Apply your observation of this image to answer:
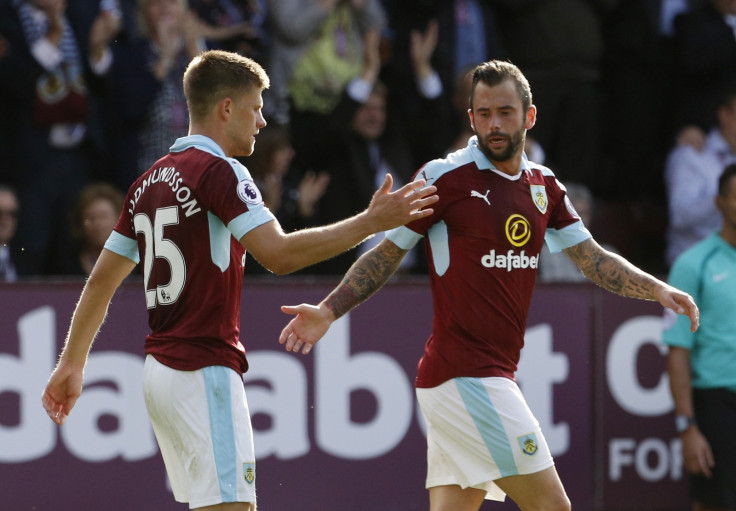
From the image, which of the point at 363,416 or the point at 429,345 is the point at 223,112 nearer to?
the point at 429,345

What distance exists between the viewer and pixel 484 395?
19.2ft

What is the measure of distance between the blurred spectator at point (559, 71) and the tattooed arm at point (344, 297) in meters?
5.50

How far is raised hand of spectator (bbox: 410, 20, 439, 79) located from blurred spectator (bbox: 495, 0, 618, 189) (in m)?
0.82

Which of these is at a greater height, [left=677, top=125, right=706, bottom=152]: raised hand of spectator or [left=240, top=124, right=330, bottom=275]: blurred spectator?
[left=677, top=125, right=706, bottom=152]: raised hand of spectator

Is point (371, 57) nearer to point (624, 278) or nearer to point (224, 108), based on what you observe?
point (624, 278)

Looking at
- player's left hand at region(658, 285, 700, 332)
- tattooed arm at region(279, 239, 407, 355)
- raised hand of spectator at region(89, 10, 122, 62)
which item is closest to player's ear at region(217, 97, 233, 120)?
tattooed arm at region(279, 239, 407, 355)

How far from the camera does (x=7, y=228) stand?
9.07 metres

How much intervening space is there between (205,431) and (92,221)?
4.23 metres

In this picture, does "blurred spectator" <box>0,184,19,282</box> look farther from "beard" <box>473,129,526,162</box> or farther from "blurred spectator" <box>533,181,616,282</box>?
"beard" <box>473,129,526,162</box>

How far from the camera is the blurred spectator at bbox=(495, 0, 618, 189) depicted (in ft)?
37.1

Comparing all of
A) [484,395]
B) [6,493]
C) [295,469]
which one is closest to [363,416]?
[295,469]

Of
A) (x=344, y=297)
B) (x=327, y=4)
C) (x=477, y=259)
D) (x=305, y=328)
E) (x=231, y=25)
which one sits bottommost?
(x=305, y=328)

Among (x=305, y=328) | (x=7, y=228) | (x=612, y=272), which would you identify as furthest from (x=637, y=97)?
(x=305, y=328)

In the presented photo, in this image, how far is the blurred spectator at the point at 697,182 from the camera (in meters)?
11.0
